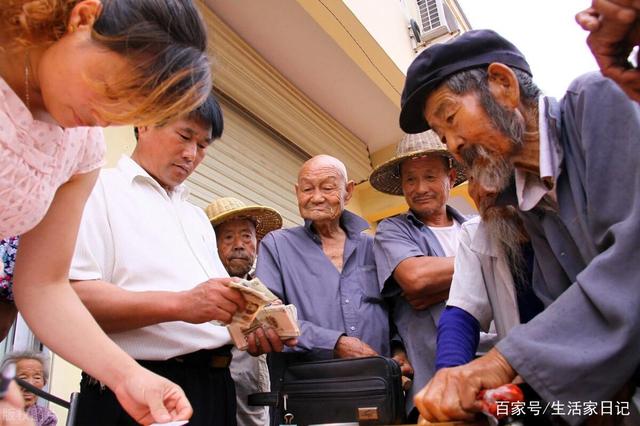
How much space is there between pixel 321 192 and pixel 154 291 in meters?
1.29

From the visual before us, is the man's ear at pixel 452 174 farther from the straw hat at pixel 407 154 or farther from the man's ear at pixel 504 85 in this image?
the man's ear at pixel 504 85

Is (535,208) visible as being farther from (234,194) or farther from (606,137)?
(234,194)

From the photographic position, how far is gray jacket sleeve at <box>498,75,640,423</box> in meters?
1.08

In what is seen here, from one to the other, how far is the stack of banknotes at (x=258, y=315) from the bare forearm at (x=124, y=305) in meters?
0.21

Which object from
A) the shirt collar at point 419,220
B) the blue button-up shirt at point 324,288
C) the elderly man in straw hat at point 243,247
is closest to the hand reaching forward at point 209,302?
the blue button-up shirt at point 324,288

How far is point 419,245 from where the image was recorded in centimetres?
237

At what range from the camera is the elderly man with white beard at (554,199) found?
3.59 ft

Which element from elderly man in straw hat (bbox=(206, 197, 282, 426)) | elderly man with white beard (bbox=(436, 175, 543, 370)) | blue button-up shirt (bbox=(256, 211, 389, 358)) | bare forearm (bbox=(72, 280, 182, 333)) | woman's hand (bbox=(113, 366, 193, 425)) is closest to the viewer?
woman's hand (bbox=(113, 366, 193, 425))

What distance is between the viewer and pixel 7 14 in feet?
3.05

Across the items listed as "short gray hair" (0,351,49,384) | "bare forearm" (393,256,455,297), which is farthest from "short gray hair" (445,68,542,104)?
"short gray hair" (0,351,49,384)

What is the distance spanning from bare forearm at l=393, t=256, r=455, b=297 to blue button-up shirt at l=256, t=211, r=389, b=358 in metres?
0.22

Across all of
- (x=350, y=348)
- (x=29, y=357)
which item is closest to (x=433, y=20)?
(x=350, y=348)

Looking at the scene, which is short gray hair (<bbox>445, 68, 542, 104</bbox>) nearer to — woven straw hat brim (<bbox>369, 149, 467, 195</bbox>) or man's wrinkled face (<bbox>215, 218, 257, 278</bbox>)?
woven straw hat brim (<bbox>369, 149, 467, 195</bbox>)

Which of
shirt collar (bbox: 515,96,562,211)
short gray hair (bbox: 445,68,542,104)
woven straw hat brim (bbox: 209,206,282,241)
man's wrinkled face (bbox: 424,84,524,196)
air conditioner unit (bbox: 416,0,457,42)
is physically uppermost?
air conditioner unit (bbox: 416,0,457,42)
